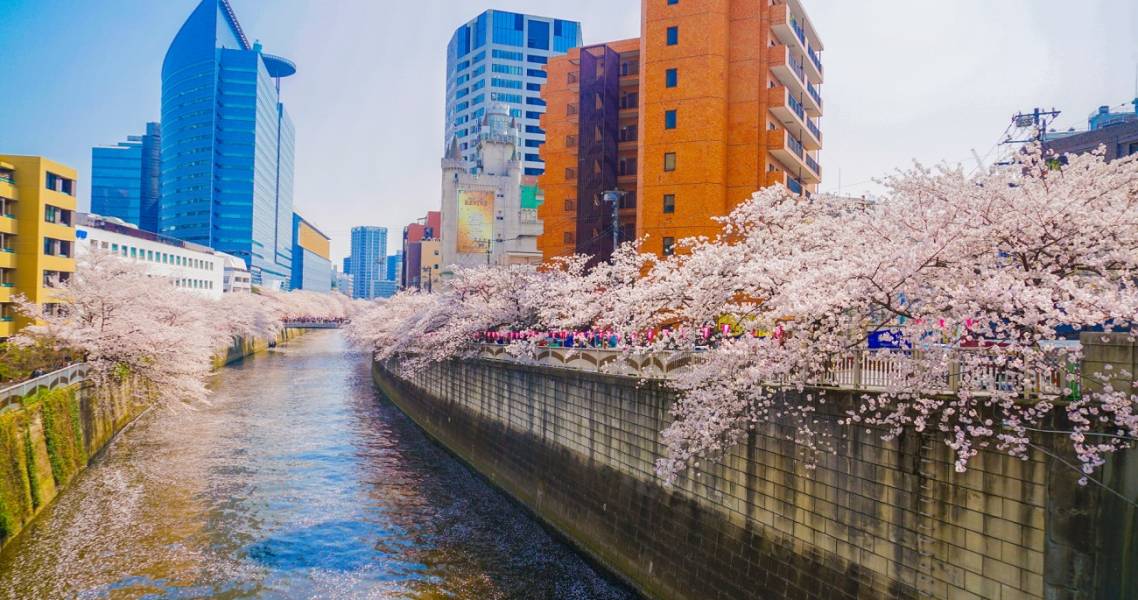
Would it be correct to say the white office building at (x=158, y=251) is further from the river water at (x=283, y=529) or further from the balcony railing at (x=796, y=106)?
the balcony railing at (x=796, y=106)

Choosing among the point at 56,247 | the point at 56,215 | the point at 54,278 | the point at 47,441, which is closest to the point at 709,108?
the point at 47,441

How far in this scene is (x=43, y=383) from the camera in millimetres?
25500

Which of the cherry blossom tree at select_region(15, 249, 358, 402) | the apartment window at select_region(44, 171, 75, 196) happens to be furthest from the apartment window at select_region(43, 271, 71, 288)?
the apartment window at select_region(44, 171, 75, 196)

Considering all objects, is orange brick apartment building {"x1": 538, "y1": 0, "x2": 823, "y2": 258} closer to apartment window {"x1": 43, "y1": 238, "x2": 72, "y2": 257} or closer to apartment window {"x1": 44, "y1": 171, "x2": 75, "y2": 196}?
apartment window {"x1": 43, "y1": 238, "x2": 72, "y2": 257}

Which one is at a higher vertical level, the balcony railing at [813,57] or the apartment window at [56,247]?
the balcony railing at [813,57]

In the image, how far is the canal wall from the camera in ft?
67.1

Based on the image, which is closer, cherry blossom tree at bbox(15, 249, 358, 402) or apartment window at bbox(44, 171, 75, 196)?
cherry blossom tree at bbox(15, 249, 358, 402)

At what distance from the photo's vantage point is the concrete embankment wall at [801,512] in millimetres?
9625

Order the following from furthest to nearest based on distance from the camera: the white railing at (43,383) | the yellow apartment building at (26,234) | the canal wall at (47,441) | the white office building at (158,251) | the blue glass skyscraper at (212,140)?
the blue glass skyscraper at (212,140), the white office building at (158,251), the yellow apartment building at (26,234), the white railing at (43,383), the canal wall at (47,441)

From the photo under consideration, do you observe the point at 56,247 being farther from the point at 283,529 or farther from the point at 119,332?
the point at 283,529

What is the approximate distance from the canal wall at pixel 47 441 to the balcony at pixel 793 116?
3348 centimetres

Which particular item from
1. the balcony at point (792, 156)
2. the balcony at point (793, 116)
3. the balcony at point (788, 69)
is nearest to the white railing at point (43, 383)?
the balcony at point (792, 156)

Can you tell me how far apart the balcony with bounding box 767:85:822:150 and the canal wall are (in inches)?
1318

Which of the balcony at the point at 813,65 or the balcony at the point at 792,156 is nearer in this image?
the balcony at the point at 792,156
